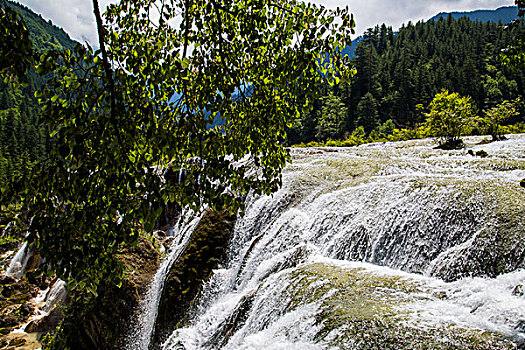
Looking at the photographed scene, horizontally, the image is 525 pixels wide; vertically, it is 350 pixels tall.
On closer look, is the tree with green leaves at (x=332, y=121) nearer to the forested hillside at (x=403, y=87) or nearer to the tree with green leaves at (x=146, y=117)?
the forested hillside at (x=403, y=87)

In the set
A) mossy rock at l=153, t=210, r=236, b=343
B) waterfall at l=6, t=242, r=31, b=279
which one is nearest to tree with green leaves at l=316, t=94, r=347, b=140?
waterfall at l=6, t=242, r=31, b=279

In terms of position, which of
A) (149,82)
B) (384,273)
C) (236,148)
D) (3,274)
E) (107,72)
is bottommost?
(3,274)

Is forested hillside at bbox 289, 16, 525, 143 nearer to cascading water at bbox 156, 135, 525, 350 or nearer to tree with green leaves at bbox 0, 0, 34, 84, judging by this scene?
cascading water at bbox 156, 135, 525, 350

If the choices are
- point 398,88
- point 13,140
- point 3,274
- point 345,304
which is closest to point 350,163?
point 345,304

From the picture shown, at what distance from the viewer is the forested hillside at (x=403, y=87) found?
75625mm

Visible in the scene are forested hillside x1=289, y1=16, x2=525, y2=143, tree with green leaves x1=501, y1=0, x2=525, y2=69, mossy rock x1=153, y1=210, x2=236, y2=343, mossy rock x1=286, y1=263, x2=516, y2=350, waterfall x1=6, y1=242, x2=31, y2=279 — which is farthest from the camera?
forested hillside x1=289, y1=16, x2=525, y2=143

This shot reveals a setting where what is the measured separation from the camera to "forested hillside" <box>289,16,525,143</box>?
7562 centimetres

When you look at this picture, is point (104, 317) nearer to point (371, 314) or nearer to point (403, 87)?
point (371, 314)

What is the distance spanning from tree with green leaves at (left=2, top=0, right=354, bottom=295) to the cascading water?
7.16 feet

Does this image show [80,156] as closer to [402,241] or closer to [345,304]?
[345,304]

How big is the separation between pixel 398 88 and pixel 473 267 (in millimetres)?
86502

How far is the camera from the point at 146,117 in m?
2.31

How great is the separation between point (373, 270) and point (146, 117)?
474 cm

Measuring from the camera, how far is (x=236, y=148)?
3.29 meters
